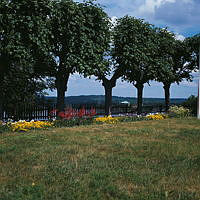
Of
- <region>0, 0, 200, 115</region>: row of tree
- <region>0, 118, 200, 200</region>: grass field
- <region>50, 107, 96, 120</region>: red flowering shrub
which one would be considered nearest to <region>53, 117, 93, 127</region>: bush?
<region>50, 107, 96, 120</region>: red flowering shrub

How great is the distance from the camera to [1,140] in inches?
410

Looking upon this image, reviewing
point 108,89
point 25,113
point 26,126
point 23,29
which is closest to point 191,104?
point 108,89

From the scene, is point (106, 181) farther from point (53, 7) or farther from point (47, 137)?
point (53, 7)

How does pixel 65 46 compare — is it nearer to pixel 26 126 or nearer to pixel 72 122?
pixel 72 122

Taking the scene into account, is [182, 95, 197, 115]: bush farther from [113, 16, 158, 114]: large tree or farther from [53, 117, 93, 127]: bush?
[53, 117, 93, 127]: bush

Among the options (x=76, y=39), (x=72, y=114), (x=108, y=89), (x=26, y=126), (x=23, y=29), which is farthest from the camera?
(x=108, y=89)

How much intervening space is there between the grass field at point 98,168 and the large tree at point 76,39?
7946 mm

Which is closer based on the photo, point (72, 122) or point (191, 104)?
point (72, 122)

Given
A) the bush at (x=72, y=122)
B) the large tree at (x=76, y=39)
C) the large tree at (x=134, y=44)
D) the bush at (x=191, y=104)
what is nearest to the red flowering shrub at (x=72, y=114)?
the bush at (x=72, y=122)

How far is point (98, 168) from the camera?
21.5 ft

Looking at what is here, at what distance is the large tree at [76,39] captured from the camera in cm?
1742

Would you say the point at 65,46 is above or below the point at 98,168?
above

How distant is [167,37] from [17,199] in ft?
85.5

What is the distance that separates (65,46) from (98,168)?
42.8 ft
